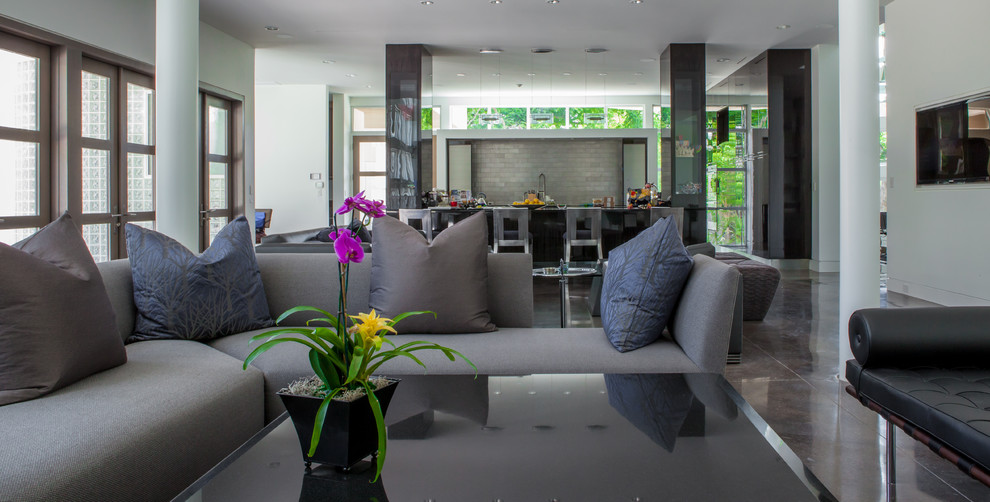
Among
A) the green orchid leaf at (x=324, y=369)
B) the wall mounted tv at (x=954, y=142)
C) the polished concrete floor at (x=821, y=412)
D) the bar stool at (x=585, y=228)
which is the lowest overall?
the polished concrete floor at (x=821, y=412)

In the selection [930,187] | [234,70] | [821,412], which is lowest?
[821,412]

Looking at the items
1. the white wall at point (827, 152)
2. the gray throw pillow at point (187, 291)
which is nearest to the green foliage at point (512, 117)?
the white wall at point (827, 152)

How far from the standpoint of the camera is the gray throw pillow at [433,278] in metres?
2.69

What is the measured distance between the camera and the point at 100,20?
5852 mm

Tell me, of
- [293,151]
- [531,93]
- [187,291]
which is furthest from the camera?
[531,93]

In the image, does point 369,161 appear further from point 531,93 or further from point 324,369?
point 324,369

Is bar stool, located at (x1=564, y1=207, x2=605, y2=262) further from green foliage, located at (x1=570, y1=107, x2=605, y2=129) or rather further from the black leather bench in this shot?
green foliage, located at (x1=570, y1=107, x2=605, y2=129)

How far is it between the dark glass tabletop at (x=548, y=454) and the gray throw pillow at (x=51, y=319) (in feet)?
2.54

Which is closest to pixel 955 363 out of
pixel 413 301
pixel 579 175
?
pixel 413 301

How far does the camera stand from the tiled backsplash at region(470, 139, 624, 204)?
43.1 ft

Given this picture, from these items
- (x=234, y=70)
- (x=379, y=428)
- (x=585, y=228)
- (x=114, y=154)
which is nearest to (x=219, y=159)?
(x=234, y=70)

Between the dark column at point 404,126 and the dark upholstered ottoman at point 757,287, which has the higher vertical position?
the dark column at point 404,126

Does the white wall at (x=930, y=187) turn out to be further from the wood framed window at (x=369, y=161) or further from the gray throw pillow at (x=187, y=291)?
the wood framed window at (x=369, y=161)

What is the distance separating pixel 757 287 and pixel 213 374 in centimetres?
434
